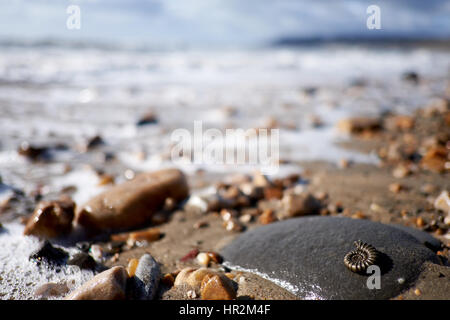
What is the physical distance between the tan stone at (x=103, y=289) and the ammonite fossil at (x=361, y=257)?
113 cm

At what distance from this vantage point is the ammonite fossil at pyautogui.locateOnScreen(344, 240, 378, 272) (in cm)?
160

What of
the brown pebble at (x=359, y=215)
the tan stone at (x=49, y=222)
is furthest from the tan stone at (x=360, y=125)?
the tan stone at (x=49, y=222)

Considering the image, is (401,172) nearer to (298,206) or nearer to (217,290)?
(298,206)

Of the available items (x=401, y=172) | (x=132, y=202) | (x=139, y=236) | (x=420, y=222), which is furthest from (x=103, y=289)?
(x=401, y=172)

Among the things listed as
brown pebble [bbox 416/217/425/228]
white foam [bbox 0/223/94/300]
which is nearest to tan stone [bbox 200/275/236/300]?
white foam [bbox 0/223/94/300]

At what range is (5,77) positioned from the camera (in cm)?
831

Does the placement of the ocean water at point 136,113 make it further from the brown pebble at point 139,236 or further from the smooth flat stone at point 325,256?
the smooth flat stone at point 325,256

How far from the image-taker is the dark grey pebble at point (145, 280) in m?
1.64

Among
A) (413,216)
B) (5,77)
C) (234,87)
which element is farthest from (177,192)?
(5,77)

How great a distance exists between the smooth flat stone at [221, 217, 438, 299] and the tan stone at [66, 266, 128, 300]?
0.67 meters

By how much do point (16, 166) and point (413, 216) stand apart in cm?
387

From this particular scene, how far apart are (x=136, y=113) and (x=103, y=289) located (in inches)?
179

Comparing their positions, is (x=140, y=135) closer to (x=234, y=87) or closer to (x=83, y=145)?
(x=83, y=145)
